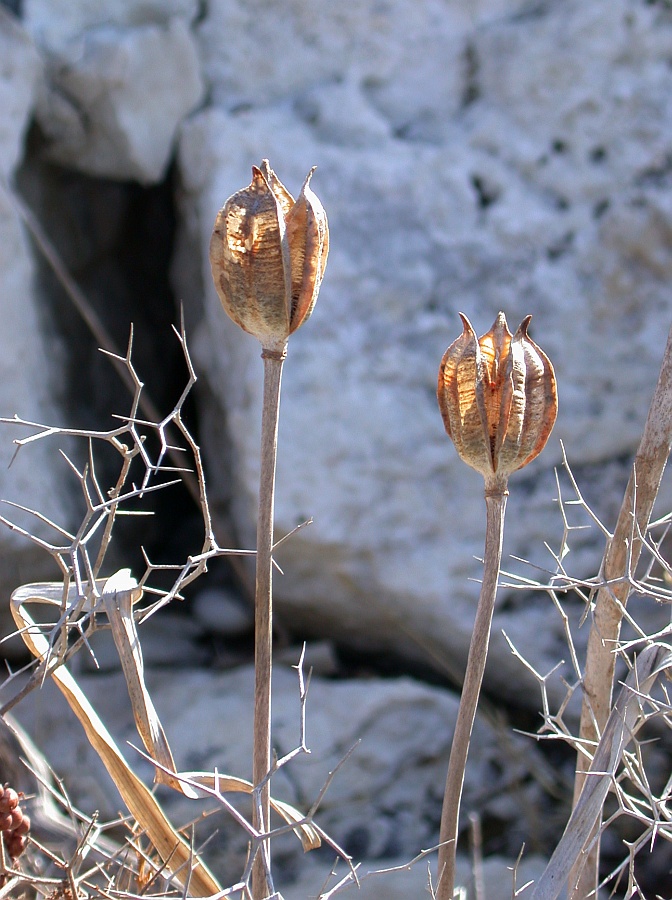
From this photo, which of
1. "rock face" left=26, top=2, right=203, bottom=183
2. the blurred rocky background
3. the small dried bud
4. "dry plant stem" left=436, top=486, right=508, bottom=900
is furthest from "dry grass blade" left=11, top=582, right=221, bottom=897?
"rock face" left=26, top=2, right=203, bottom=183

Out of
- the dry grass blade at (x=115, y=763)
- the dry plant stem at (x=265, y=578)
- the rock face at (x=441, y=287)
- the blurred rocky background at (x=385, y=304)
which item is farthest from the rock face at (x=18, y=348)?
the dry plant stem at (x=265, y=578)

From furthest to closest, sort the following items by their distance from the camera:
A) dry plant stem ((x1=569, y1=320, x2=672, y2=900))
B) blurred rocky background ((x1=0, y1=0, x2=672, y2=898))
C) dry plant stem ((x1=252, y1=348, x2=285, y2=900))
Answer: blurred rocky background ((x1=0, y1=0, x2=672, y2=898))
dry plant stem ((x1=569, y1=320, x2=672, y2=900))
dry plant stem ((x1=252, y1=348, x2=285, y2=900))

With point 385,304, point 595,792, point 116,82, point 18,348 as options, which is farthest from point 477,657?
point 116,82

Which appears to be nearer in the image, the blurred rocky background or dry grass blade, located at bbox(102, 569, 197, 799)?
dry grass blade, located at bbox(102, 569, 197, 799)

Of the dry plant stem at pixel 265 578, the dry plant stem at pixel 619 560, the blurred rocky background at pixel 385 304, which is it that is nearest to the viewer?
the dry plant stem at pixel 265 578

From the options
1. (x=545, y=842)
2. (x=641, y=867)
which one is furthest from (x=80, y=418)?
(x=641, y=867)

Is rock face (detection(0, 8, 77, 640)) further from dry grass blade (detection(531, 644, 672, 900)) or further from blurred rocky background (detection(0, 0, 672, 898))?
dry grass blade (detection(531, 644, 672, 900))

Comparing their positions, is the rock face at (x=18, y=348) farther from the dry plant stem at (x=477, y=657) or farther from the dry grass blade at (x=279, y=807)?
the dry plant stem at (x=477, y=657)

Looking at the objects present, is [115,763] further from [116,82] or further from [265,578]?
[116,82]
